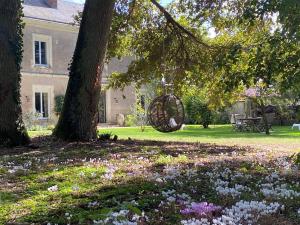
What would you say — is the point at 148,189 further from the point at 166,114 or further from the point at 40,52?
the point at 40,52

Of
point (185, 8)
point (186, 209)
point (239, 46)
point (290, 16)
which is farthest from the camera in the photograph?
point (185, 8)

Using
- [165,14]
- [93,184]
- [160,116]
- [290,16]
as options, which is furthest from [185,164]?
[165,14]

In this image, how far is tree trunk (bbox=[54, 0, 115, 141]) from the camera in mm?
13344

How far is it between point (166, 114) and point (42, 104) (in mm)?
19903

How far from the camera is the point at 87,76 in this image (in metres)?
13.4

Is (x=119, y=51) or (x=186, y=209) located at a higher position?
(x=119, y=51)

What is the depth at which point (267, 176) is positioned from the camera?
285 inches

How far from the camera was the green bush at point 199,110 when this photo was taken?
103 feet

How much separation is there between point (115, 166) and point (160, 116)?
8767mm

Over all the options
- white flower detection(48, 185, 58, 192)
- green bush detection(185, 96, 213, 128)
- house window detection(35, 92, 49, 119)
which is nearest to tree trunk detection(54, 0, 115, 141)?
white flower detection(48, 185, 58, 192)

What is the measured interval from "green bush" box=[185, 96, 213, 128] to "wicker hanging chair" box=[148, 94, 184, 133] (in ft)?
42.8

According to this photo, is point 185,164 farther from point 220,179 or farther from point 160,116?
point 160,116

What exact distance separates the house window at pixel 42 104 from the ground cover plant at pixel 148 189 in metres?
25.2

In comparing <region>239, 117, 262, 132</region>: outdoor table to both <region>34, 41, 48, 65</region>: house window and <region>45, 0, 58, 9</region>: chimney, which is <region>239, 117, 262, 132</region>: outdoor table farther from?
<region>45, 0, 58, 9</region>: chimney
